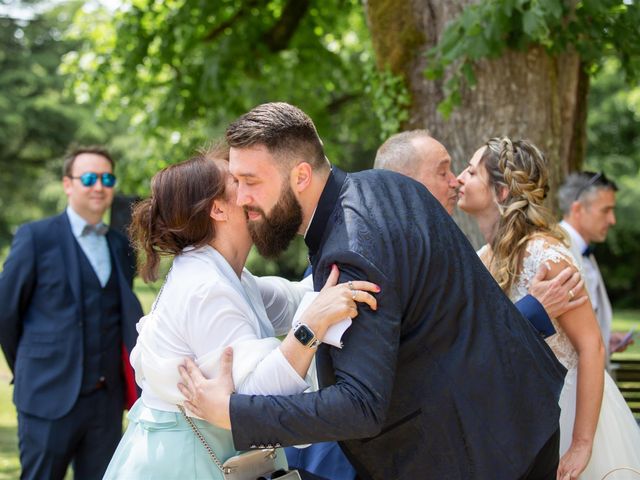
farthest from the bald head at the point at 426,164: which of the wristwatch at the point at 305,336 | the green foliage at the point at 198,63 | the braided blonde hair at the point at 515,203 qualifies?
the green foliage at the point at 198,63

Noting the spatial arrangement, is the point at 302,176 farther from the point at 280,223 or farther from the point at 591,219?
the point at 591,219

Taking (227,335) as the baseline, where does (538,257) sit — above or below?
above

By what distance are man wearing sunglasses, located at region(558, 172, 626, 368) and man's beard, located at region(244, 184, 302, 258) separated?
12.3 feet

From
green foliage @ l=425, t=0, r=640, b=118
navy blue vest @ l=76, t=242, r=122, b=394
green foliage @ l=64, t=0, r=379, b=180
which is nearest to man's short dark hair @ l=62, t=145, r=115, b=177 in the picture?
navy blue vest @ l=76, t=242, r=122, b=394

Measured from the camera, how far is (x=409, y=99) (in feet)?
18.8

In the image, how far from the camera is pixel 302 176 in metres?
2.53

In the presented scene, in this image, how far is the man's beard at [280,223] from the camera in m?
2.54

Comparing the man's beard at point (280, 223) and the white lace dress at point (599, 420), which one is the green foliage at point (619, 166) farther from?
the man's beard at point (280, 223)

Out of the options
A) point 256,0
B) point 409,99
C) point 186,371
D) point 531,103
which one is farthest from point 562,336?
point 256,0

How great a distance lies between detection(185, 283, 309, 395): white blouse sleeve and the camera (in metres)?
2.46

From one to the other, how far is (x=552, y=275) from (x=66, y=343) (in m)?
2.96

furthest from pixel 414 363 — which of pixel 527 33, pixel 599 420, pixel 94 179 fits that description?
pixel 94 179

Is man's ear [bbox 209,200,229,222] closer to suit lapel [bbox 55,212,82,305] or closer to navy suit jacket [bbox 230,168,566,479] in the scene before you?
navy suit jacket [bbox 230,168,566,479]

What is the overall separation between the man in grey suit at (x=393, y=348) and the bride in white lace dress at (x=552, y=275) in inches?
25.8
